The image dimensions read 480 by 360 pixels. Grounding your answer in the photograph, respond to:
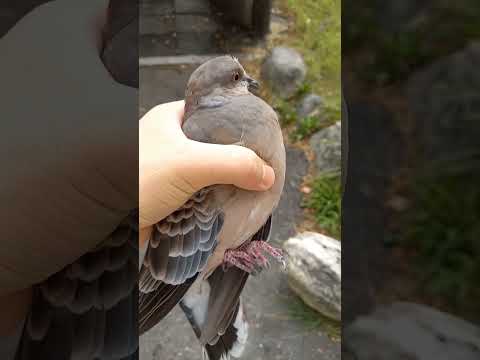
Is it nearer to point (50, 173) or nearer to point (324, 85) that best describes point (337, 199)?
point (324, 85)

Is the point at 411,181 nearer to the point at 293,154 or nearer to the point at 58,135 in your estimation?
the point at 293,154

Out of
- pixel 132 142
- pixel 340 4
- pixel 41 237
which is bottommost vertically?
pixel 41 237

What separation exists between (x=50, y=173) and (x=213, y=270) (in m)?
0.30

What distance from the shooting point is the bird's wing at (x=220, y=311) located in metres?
0.97

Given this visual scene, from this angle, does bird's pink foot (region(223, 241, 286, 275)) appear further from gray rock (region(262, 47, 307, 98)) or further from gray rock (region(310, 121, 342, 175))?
gray rock (region(262, 47, 307, 98))

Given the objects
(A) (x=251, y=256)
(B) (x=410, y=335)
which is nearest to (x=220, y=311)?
(A) (x=251, y=256)

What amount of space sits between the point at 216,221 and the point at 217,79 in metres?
0.23

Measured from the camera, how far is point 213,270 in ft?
3.18

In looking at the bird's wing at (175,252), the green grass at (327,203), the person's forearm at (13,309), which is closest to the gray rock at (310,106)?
the green grass at (327,203)

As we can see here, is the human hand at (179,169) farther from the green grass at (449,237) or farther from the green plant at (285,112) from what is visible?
Answer: the green grass at (449,237)

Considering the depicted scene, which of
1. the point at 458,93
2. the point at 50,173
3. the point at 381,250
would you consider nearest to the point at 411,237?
the point at 381,250

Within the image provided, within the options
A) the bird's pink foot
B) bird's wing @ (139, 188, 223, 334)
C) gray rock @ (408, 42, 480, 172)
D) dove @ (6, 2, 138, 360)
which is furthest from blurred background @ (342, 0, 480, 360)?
dove @ (6, 2, 138, 360)

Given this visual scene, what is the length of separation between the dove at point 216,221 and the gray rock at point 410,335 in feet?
0.63

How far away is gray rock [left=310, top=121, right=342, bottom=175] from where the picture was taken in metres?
0.97
